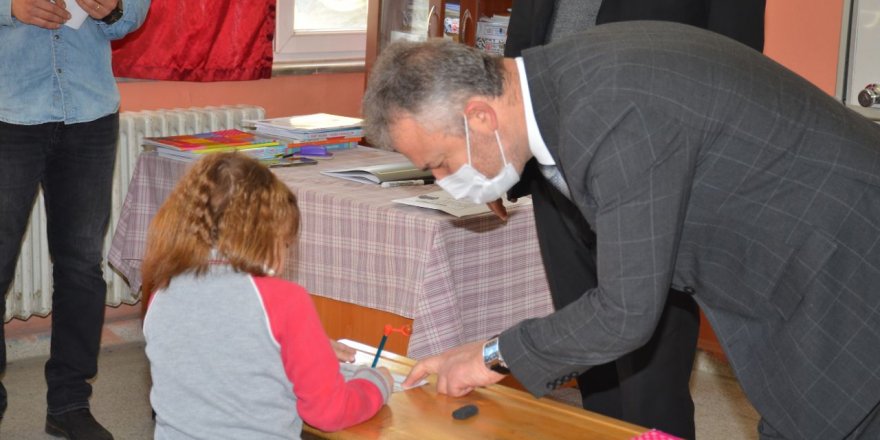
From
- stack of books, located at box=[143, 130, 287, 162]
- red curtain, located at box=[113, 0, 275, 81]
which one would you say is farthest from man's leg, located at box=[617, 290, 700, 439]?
red curtain, located at box=[113, 0, 275, 81]

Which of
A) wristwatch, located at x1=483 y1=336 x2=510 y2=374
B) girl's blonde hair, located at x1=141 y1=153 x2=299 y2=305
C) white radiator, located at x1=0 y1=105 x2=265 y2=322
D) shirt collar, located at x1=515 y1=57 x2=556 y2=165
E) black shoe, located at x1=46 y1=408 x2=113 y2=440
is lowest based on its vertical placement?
black shoe, located at x1=46 y1=408 x2=113 y2=440

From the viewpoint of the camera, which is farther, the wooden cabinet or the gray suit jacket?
the wooden cabinet

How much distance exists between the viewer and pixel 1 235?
2756 mm

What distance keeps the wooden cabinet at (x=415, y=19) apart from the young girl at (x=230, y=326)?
2.20 metres

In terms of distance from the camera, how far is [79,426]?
2936mm

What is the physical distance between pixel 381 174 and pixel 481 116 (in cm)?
131

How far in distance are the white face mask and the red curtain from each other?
232 centimetres

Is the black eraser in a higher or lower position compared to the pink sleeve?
lower

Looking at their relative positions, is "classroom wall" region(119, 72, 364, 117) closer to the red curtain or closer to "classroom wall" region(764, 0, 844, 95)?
the red curtain

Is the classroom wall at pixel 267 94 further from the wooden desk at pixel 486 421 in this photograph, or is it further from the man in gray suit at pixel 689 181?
the man in gray suit at pixel 689 181

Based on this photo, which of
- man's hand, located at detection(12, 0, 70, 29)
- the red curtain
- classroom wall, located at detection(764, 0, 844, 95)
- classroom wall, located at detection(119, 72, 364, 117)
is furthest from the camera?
classroom wall, located at detection(119, 72, 364, 117)

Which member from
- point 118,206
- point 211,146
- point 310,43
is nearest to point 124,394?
point 118,206

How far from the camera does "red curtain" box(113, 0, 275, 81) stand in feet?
12.1

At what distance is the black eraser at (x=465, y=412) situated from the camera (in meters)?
1.74
